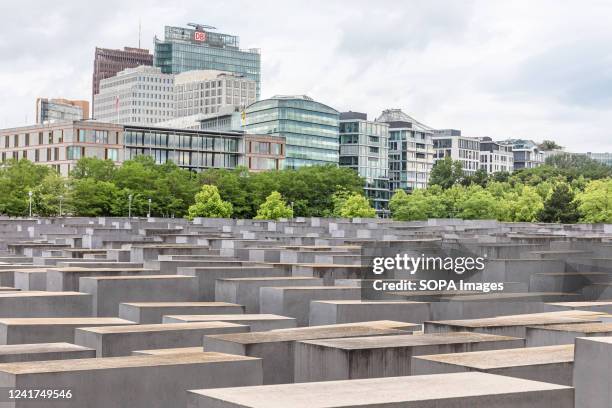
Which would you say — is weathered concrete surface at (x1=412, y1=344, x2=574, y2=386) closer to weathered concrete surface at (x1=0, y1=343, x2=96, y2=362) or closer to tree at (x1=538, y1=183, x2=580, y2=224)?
weathered concrete surface at (x1=0, y1=343, x2=96, y2=362)

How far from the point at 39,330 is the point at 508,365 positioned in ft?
26.3

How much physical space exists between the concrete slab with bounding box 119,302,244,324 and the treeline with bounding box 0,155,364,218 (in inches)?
3096

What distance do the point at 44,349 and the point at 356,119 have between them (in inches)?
6208

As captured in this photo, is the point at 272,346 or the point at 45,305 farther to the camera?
the point at 45,305

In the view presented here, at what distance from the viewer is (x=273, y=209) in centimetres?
10488

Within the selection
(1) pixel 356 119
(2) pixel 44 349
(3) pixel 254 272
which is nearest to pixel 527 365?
(2) pixel 44 349

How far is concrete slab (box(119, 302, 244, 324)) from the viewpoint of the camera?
17859 millimetres

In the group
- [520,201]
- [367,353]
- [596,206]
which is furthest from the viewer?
[520,201]

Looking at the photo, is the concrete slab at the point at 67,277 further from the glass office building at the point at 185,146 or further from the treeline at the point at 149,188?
the glass office building at the point at 185,146

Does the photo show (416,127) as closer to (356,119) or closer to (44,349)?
(356,119)

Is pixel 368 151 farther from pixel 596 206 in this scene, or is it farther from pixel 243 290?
pixel 243 290

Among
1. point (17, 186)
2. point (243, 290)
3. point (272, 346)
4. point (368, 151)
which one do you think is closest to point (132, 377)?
point (272, 346)

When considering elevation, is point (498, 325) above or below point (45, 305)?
above

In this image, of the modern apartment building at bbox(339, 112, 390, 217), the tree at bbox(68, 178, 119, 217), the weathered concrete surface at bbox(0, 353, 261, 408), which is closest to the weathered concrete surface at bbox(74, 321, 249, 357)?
the weathered concrete surface at bbox(0, 353, 261, 408)
